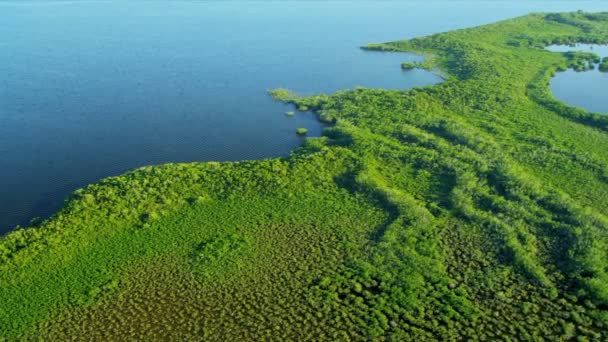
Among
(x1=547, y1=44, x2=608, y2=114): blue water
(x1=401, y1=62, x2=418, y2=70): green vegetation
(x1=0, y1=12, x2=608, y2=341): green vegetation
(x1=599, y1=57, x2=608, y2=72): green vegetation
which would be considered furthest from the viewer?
(x1=401, y1=62, x2=418, y2=70): green vegetation

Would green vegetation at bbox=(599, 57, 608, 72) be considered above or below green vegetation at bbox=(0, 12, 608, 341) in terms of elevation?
above

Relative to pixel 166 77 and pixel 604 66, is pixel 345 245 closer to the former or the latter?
pixel 166 77

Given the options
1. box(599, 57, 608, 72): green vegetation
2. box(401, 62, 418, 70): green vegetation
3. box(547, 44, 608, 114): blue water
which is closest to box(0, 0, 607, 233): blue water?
box(401, 62, 418, 70): green vegetation

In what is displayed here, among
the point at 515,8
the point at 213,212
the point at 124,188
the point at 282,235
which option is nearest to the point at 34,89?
the point at 124,188

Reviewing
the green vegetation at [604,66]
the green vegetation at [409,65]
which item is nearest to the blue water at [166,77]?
the green vegetation at [409,65]

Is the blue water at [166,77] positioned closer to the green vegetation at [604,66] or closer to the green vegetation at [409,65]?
the green vegetation at [409,65]

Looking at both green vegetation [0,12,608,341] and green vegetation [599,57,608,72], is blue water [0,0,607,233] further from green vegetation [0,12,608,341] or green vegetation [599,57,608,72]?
green vegetation [599,57,608,72]
